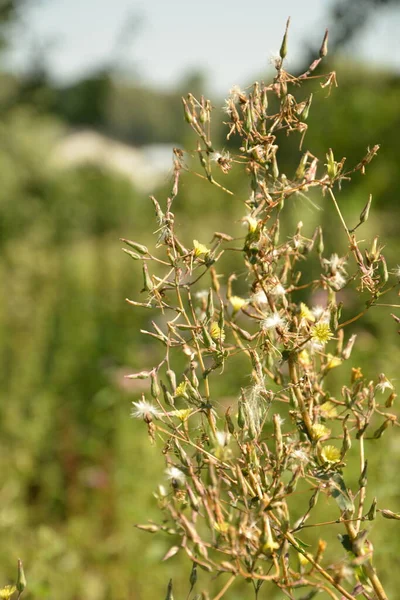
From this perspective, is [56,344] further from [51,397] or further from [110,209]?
[110,209]

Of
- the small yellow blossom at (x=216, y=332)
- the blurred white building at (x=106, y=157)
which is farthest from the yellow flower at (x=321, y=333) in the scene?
the blurred white building at (x=106, y=157)

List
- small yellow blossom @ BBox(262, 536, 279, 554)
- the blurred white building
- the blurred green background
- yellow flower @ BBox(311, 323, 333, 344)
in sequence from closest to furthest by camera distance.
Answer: small yellow blossom @ BBox(262, 536, 279, 554)
yellow flower @ BBox(311, 323, 333, 344)
the blurred green background
the blurred white building

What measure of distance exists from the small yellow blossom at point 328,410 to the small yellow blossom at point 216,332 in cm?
15

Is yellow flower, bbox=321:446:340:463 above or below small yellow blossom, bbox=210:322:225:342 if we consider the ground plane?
below

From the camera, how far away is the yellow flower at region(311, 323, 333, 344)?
2.38 feet

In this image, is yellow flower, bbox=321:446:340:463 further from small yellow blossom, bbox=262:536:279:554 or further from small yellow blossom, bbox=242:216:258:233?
small yellow blossom, bbox=242:216:258:233

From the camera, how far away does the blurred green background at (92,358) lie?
2.29 meters

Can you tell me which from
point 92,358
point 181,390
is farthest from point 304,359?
point 92,358

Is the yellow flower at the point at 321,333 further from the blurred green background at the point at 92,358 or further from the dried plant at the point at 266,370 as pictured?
the blurred green background at the point at 92,358

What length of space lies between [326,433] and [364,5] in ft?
11.6

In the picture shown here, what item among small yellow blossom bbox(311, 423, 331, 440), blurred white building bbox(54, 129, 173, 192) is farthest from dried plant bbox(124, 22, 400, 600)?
blurred white building bbox(54, 129, 173, 192)

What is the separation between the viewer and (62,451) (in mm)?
2947

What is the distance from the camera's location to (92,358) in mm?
3963

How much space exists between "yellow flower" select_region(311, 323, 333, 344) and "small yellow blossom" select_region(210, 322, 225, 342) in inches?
4.0
